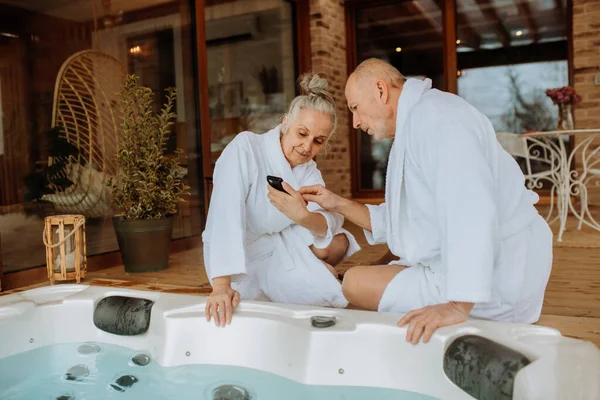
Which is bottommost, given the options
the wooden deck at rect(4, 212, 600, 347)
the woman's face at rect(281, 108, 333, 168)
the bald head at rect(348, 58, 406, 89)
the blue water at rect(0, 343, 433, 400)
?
the blue water at rect(0, 343, 433, 400)

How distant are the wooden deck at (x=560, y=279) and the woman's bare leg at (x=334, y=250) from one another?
0.46 m

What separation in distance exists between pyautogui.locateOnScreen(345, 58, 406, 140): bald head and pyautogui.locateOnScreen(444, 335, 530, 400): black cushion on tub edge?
648 millimetres

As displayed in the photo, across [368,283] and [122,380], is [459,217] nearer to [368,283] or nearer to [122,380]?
[368,283]

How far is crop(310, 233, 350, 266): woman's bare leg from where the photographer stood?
2.25m

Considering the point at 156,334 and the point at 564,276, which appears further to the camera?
the point at 564,276

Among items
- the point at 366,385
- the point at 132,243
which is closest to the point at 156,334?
the point at 366,385

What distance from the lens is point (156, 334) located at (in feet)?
5.83

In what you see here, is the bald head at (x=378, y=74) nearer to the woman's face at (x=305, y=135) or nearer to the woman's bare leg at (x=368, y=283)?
the woman's face at (x=305, y=135)

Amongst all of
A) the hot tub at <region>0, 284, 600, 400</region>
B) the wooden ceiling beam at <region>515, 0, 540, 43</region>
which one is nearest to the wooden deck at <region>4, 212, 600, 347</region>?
the hot tub at <region>0, 284, 600, 400</region>

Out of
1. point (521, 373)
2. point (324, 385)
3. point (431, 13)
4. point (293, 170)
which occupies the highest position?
point (431, 13)

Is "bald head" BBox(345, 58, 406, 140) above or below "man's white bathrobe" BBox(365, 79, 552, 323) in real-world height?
above

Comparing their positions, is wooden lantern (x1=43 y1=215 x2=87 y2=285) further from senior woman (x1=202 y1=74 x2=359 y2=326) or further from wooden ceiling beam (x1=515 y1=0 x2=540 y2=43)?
wooden ceiling beam (x1=515 y1=0 x2=540 y2=43)

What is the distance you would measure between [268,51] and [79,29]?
6.84ft

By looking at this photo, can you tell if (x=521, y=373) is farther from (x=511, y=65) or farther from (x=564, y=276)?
(x=511, y=65)
